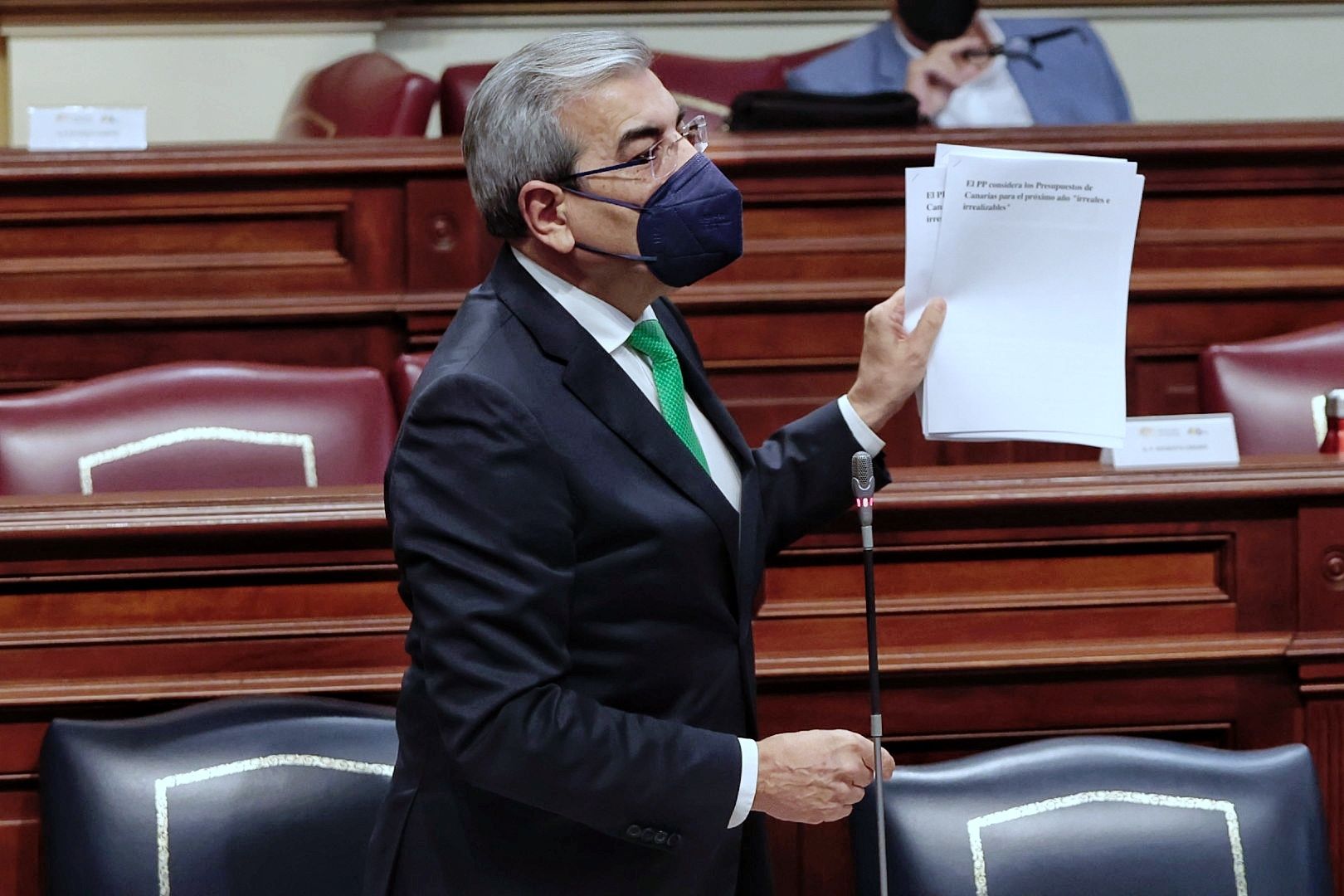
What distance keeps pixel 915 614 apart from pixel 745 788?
401mm

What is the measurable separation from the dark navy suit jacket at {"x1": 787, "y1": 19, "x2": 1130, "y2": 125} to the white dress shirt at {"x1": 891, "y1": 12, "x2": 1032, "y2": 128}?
2cm

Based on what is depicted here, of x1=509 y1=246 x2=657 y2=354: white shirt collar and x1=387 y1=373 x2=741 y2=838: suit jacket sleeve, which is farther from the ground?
x1=509 y1=246 x2=657 y2=354: white shirt collar

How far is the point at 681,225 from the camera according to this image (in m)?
1.04

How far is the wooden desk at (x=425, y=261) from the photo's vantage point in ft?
7.08

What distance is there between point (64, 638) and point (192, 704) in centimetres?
12

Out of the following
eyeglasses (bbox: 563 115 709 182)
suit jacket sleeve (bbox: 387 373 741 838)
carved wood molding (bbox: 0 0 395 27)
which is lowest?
suit jacket sleeve (bbox: 387 373 741 838)

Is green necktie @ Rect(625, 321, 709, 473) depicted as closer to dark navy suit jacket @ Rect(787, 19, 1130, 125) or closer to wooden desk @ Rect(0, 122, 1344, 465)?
wooden desk @ Rect(0, 122, 1344, 465)

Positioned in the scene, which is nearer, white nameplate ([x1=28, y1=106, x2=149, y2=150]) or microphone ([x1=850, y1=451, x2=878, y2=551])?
microphone ([x1=850, y1=451, x2=878, y2=551])

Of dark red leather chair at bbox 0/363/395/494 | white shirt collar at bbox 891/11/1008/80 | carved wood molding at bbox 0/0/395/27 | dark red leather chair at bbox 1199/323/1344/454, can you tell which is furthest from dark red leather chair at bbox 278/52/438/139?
dark red leather chair at bbox 1199/323/1344/454

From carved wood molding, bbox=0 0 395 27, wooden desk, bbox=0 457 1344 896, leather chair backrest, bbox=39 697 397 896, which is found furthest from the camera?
carved wood molding, bbox=0 0 395 27

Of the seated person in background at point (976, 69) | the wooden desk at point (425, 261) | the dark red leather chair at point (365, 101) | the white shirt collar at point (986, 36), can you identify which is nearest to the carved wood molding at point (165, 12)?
the dark red leather chair at point (365, 101)

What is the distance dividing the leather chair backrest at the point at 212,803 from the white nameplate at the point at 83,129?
51.5 inches

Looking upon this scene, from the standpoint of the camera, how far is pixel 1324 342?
6.63 ft

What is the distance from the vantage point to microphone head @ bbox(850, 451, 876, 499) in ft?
3.51
